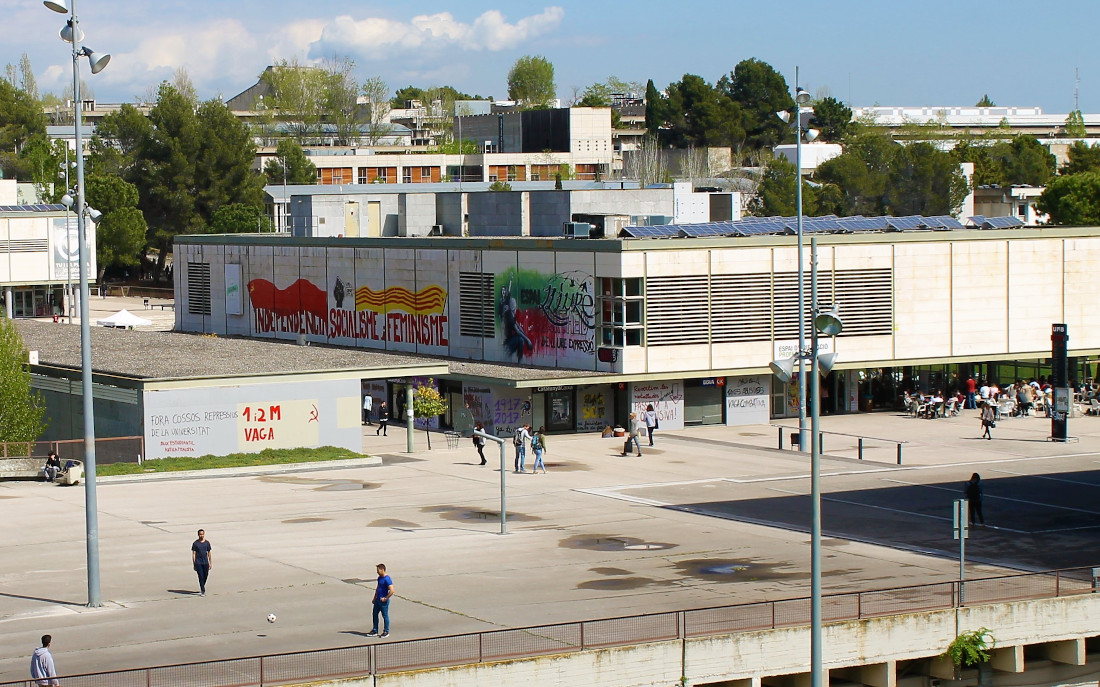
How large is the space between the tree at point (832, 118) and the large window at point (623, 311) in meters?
128

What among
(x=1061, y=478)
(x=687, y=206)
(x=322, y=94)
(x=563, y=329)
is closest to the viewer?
(x=1061, y=478)

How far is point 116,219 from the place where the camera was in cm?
11700

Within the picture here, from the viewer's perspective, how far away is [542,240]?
5744 centimetres

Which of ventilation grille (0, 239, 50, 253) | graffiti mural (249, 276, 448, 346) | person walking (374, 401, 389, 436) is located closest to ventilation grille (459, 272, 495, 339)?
graffiti mural (249, 276, 448, 346)

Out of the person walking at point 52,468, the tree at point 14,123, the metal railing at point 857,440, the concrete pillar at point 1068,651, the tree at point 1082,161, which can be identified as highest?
the tree at point 14,123

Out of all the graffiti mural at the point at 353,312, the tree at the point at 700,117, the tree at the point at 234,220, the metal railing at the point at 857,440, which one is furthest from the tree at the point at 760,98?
the metal railing at the point at 857,440

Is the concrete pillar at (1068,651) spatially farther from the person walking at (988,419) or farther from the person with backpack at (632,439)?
the person walking at (988,419)

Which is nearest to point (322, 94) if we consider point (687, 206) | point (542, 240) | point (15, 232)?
point (15, 232)

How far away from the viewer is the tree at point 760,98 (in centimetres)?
17725

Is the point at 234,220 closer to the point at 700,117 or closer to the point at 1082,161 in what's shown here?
the point at 700,117

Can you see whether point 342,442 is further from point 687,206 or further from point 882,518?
point 687,206

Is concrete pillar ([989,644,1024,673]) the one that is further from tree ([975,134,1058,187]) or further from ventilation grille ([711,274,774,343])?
tree ([975,134,1058,187])

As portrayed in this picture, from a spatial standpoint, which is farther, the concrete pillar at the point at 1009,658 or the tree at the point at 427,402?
the tree at the point at 427,402

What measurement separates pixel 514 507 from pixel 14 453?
15982mm
